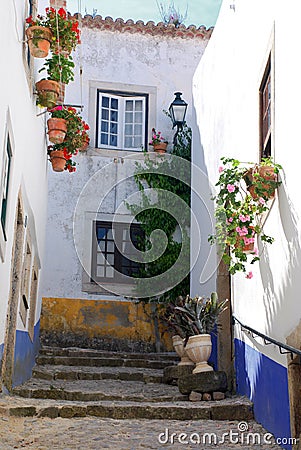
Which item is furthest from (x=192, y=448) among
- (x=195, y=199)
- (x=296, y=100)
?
(x=195, y=199)

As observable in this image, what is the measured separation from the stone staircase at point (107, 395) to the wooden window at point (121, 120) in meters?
4.83

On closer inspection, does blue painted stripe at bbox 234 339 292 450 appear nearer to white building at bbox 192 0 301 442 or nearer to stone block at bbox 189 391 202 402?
white building at bbox 192 0 301 442

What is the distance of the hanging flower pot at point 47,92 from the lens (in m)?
7.75

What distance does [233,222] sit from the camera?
6004 mm

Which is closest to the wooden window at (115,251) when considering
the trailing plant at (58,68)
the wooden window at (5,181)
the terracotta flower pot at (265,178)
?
the trailing plant at (58,68)

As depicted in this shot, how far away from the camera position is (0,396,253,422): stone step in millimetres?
5887

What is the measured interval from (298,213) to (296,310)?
739 millimetres

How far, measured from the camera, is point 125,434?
541cm

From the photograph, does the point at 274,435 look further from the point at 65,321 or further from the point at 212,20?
the point at 212,20

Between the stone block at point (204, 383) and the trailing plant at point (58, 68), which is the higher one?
the trailing plant at point (58, 68)

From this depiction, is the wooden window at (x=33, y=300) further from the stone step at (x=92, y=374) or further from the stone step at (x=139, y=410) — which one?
the stone step at (x=139, y=410)

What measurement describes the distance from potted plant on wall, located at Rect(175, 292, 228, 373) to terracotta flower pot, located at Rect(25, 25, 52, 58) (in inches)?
125

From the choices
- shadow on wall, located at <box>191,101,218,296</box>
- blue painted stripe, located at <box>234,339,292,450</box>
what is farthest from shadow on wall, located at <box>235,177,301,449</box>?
shadow on wall, located at <box>191,101,218,296</box>

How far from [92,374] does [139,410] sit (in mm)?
2248
